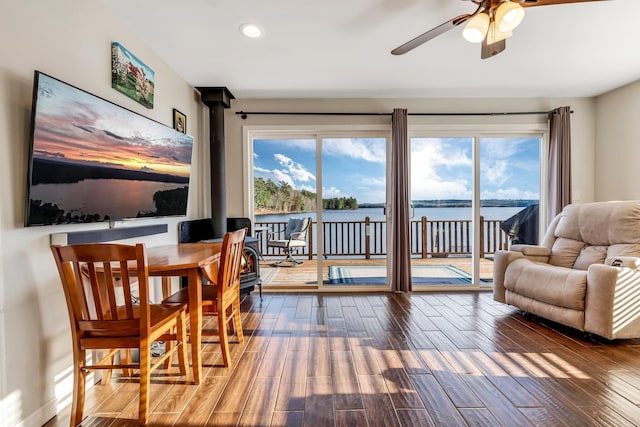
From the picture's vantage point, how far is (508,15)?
171 centimetres

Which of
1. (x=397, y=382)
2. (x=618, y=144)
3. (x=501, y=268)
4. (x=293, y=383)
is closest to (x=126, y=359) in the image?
(x=293, y=383)

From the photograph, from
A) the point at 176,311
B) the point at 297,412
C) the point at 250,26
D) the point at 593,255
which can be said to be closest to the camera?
the point at 297,412

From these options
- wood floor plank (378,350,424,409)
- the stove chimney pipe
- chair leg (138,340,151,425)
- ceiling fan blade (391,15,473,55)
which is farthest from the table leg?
ceiling fan blade (391,15,473,55)

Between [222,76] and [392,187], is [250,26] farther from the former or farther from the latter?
[392,187]

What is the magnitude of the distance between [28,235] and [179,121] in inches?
77.6

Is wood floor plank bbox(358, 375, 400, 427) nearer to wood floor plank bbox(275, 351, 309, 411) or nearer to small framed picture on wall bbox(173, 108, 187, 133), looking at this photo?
wood floor plank bbox(275, 351, 309, 411)

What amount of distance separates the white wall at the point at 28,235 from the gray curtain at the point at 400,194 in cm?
309

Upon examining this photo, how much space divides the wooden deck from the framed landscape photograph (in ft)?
8.57

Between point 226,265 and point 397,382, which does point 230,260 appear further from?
point 397,382

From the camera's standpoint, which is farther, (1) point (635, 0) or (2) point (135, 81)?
(2) point (135, 81)

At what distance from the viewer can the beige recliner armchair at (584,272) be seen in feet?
7.72

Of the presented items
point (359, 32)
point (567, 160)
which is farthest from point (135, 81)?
point (567, 160)

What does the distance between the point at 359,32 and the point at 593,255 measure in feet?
9.93

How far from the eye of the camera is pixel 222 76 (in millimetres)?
3277
